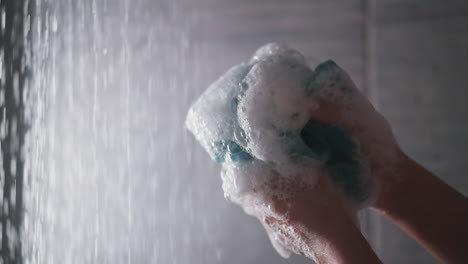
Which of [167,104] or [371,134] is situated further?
[167,104]

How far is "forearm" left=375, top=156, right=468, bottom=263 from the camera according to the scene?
0.53 meters

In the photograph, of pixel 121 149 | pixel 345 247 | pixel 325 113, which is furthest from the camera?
pixel 121 149

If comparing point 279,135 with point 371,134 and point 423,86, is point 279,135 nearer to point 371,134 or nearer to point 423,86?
point 371,134

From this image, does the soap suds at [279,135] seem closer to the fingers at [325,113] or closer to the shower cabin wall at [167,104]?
the fingers at [325,113]

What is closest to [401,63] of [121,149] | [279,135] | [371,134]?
[371,134]

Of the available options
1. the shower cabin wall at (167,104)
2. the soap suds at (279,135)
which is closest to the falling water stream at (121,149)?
the shower cabin wall at (167,104)

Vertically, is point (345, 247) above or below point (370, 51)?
below

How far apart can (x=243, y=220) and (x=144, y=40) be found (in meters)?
0.39

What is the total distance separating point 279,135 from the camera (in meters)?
0.56

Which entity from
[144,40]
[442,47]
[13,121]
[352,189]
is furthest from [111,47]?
[442,47]

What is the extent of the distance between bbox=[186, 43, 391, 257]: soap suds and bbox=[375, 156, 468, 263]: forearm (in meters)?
0.04

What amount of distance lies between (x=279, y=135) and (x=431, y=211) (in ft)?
0.70

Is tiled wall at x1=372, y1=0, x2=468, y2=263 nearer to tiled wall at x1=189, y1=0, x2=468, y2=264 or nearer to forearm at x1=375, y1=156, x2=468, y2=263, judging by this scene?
tiled wall at x1=189, y1=0, x2=468, y2=264

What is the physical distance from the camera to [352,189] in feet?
1.88
